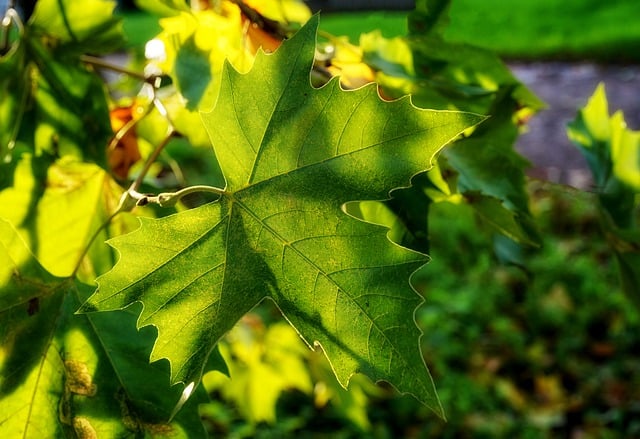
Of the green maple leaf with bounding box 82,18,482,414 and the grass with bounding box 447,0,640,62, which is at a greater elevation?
the green maple leaf with bounding box 82,18,482,414

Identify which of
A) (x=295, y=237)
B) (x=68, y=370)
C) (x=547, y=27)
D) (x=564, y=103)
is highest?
(x=295, y=237)

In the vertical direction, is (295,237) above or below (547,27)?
above

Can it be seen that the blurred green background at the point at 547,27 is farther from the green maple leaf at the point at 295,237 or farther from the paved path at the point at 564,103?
the green maple leaf at the point at 295,237

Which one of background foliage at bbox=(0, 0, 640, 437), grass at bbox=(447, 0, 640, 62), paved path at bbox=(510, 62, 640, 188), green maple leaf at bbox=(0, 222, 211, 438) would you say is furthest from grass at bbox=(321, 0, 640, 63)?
green maple leaf at bbox=(0, 222, 211, 438)

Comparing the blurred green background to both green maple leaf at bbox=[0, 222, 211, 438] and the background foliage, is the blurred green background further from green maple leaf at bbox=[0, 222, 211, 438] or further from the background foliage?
green maple leaf at bbox=[0, 222, 211, 438]

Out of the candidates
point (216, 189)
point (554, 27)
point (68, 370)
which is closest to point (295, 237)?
point (216, 189)

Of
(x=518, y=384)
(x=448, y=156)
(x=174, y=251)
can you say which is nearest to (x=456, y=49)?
(x=448, y=156)

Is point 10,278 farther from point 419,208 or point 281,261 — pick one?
point 419,208

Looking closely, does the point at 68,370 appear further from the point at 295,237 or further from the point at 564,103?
the point at 564,103

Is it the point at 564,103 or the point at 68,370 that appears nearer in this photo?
the point at 68,370
